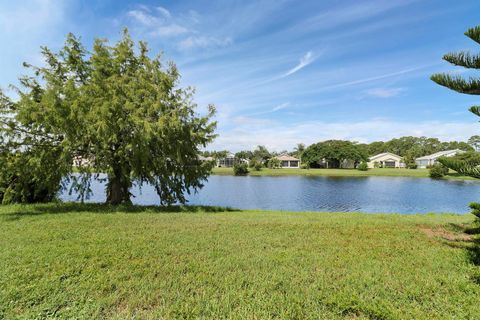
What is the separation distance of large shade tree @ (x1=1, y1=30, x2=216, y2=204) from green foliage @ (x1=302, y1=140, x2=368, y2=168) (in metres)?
58.5

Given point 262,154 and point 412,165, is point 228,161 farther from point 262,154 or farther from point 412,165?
point 412,165

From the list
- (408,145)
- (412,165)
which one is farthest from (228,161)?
(408,145)

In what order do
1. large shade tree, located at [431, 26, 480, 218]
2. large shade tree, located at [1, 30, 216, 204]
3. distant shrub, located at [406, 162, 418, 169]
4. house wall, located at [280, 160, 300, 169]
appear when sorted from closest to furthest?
1. large shade tree, located at [431, 26, 480, 218]
2. large shade tree, located at [1, 30, 216, 204]
3. distant shrub, located at [406, 162, 418, 169]
4. house wall, located at [280, 160, 300, 169]

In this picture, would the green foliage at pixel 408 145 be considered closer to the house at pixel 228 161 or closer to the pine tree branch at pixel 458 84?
the house at pixel 228 161

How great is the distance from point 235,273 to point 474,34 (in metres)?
5.99

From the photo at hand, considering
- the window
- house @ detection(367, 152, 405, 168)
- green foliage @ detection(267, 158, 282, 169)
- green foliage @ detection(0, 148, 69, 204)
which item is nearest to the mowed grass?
green foliage @ detection(0, 148, 69, 204)

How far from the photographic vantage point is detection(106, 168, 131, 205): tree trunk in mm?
12086

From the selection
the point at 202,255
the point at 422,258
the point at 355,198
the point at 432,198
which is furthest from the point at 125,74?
the point at 432,198

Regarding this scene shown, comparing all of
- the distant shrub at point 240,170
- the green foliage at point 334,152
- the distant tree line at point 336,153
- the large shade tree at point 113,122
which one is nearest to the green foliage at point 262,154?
the distant tree line at point 336,153

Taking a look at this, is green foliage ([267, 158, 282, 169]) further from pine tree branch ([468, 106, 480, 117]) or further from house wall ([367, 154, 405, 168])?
pine tree branch ([468, 106, 480, 117])

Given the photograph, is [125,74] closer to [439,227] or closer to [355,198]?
[439,227]

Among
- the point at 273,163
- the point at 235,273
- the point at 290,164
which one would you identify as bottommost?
the point at 235,273

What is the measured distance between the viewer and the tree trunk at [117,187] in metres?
12.1

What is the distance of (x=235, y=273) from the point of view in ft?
13.0
